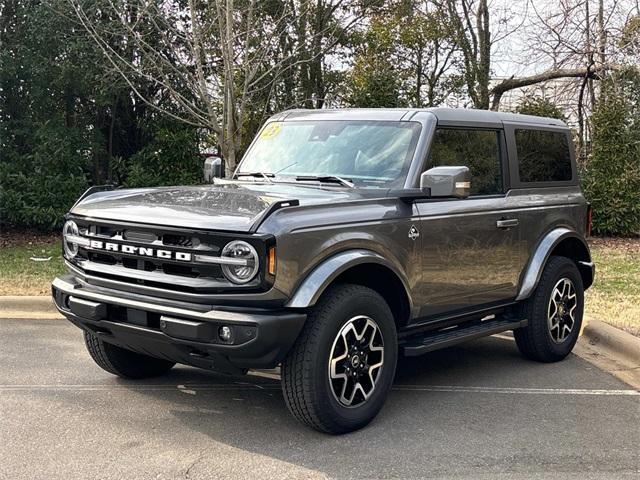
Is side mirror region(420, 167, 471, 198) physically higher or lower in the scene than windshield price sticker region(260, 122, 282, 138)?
lower

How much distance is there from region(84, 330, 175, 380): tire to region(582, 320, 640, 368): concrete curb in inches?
146

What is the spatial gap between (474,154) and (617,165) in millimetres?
9267

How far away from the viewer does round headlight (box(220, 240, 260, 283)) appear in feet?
12.5

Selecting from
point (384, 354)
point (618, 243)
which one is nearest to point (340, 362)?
point (384, 354)

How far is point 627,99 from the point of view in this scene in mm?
13828

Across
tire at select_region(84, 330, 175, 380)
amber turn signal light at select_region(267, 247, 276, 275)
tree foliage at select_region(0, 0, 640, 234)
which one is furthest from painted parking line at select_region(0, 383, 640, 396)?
tree foliage at select_region(0, 0, 640, 234)

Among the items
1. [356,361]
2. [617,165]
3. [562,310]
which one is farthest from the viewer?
[617,165]

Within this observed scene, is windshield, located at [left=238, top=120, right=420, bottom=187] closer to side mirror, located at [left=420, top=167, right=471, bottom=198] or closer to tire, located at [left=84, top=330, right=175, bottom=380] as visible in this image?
side mirror, located at [left=420, top=167, right=471, bottom=198]

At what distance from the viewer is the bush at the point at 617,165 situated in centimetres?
1355

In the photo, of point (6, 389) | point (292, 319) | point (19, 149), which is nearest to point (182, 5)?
point (19, 149)

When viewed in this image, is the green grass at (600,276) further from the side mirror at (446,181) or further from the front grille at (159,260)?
the front grille at (159,260)

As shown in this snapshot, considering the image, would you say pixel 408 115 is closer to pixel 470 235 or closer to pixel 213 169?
pixel 470 235

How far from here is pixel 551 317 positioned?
5.95 metres

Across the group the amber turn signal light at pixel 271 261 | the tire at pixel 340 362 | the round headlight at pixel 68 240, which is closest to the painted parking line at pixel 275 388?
Answer: the tire at pixel 340 362
